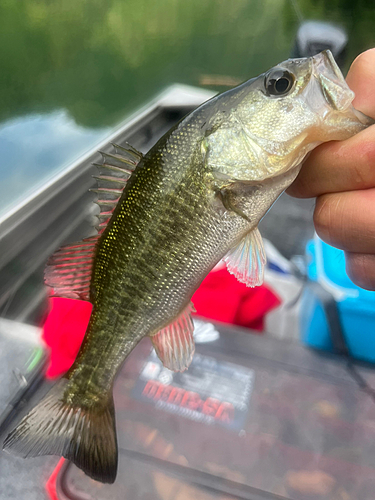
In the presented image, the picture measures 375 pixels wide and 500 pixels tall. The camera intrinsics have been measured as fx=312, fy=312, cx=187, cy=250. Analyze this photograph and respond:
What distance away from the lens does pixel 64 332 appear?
3.85ft

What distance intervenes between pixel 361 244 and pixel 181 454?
786 millimetres

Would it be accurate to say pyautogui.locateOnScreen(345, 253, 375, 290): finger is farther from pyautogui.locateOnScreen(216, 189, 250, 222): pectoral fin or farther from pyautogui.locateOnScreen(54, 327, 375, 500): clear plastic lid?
pyautogui.locateOnScreen(54, 327, 375, 500): clear plastic lid

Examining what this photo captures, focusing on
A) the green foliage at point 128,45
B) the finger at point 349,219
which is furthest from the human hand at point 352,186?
the green foliage at point 128,45

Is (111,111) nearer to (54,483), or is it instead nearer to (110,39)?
(110,39)

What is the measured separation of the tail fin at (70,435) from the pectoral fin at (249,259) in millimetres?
390

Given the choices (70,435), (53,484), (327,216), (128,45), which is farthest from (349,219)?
(128,45)

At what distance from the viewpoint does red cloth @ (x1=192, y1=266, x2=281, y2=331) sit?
134 centimetres

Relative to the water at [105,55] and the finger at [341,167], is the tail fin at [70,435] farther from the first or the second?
the water at [105,55]

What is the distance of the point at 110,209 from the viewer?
583 millimetres

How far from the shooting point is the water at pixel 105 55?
2603mm

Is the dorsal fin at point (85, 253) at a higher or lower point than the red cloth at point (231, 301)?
higher

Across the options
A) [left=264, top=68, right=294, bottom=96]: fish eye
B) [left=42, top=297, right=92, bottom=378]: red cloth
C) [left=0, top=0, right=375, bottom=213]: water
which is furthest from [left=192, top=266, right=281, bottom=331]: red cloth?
[left=0, top=0, right=375, bottom=213]: water

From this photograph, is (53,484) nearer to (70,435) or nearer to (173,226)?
(70,435)

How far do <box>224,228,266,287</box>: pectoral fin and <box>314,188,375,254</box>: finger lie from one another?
0.12 m
